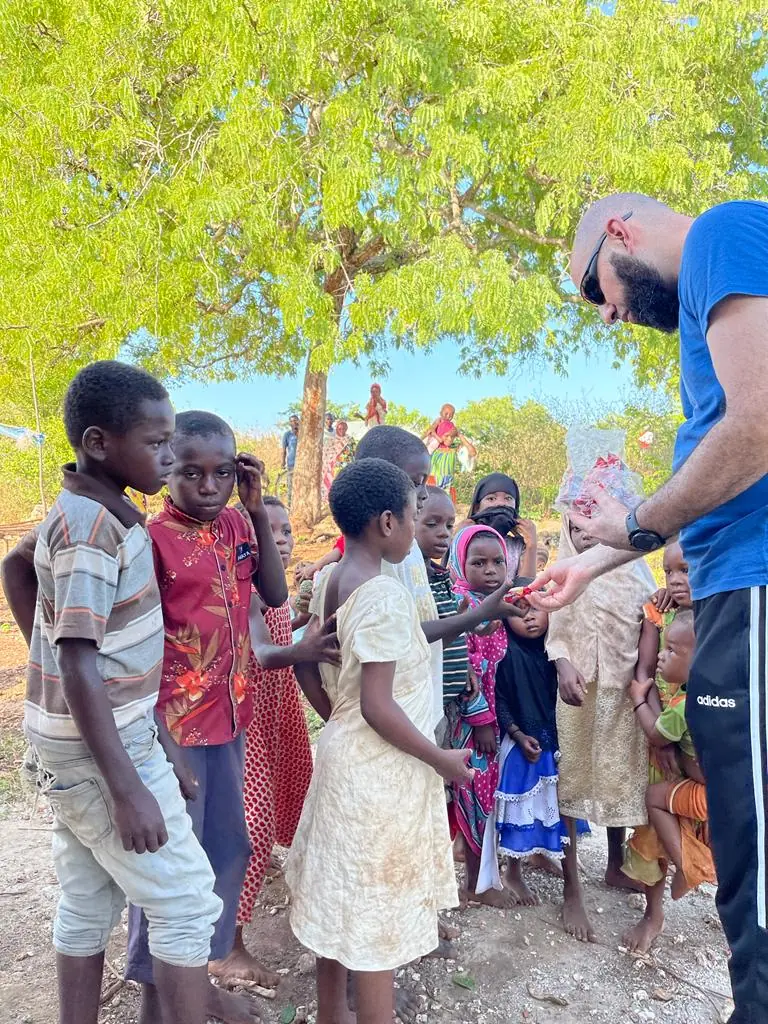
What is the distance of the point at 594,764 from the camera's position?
9.50 ft

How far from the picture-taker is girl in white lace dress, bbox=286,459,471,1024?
1.86 metres

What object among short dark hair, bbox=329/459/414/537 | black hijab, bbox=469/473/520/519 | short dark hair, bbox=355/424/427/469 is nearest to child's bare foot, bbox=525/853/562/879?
black hijab, bbox=469/473/520/519

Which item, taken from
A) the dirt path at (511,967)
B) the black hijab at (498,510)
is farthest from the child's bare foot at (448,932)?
the black hijab at (498,510)

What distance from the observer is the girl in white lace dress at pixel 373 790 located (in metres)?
1.86

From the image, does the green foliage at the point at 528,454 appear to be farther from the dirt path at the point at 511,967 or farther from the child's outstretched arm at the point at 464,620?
the child's outstretched arm at the point at 464,620

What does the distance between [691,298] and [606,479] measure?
177 cm

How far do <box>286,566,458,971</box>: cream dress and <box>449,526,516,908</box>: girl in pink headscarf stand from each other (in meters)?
0.88

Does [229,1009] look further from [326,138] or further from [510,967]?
[326,138]

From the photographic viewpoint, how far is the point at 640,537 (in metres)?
1.81

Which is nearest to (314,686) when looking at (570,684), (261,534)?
(261,534)

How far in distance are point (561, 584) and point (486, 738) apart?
0.73 meters

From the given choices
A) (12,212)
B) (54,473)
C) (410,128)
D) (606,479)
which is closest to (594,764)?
(606,479)

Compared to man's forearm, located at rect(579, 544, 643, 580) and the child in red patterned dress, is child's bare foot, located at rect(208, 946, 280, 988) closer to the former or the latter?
the child in red patterned dress

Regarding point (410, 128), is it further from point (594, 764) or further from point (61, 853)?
point (61, 853)
